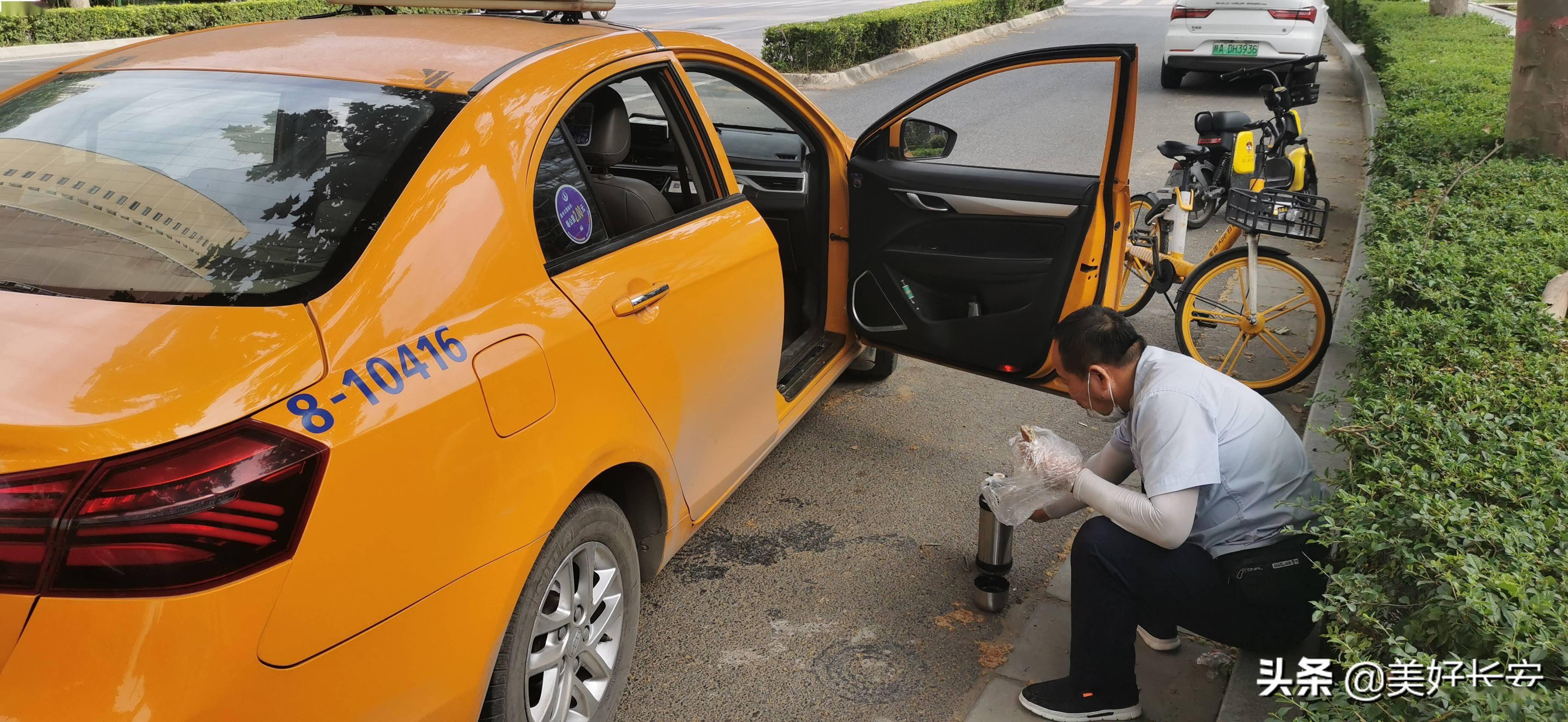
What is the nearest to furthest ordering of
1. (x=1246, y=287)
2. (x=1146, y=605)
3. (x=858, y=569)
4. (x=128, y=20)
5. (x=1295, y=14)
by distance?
(x=1146, y=605) < (x=858, y=569) < (x=1246, y=287) < (x=1295, y=14) < (x=128, y=20)

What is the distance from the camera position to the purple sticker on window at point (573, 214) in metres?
2.55

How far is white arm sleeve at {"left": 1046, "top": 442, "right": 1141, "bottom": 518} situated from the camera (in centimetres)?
303

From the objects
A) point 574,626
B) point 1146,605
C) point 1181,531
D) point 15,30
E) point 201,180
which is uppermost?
point 201,180

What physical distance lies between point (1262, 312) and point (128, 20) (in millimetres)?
20703

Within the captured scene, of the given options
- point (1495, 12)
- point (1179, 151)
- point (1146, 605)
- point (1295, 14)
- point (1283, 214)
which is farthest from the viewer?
point (1495, 12)

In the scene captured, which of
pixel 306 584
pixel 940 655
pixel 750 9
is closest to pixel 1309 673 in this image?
pixel 940 655

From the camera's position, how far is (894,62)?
53.1ft

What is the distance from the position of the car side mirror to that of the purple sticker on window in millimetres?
1781

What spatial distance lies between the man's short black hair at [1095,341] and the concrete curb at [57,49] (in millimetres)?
17640

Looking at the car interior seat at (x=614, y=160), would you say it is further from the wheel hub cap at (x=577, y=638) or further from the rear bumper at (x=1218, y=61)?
the rear bumper at (x=1218, y=61)

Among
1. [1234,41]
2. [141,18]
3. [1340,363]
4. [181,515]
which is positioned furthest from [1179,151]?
[141,18]

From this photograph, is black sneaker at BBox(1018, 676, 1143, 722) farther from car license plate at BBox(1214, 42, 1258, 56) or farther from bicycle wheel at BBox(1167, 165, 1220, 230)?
car license plate at BBox(1214, 42, 1258, 56)

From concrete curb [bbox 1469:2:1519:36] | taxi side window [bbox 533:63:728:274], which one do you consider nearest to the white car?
concrete curb [bbox 1469:2:1519:36]

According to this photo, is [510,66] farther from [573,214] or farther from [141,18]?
[141,18]
